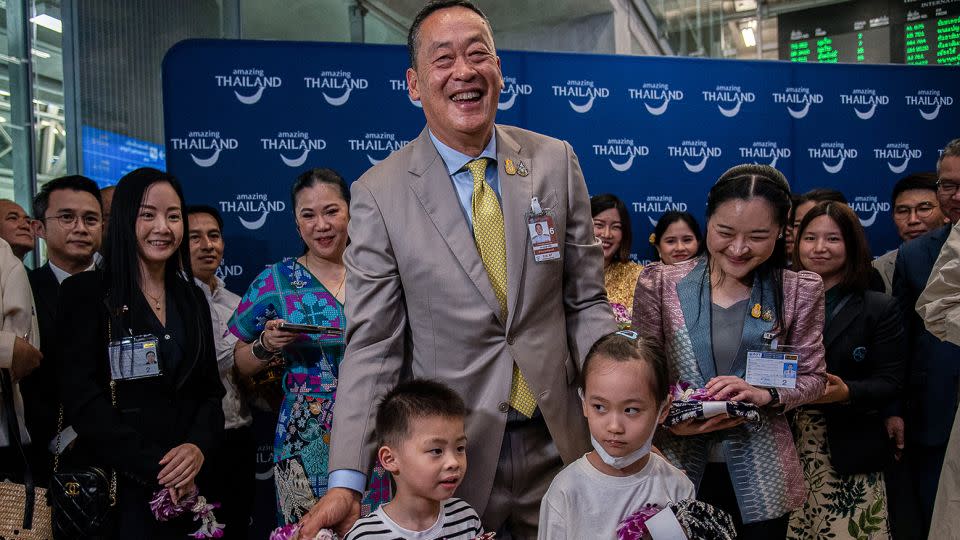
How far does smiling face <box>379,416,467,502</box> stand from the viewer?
180 cm

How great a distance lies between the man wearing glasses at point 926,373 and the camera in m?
3.55

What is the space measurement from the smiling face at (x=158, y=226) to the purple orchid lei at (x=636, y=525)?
1.91 meters

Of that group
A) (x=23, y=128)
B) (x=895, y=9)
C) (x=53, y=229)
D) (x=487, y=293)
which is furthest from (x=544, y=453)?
(x=895, y=9)

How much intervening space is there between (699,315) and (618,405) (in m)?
0.70

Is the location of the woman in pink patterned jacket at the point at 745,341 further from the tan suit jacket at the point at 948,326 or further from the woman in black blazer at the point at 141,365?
the woman in black blazer at the point at 141,365

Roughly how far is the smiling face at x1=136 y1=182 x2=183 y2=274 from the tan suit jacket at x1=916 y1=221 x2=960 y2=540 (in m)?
2.58

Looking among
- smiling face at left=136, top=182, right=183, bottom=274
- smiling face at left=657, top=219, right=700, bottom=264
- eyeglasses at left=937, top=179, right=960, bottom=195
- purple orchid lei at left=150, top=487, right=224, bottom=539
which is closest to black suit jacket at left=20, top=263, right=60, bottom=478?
smiling face at left=136, top=182, right=183, bottom=274

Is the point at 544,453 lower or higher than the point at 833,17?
lower

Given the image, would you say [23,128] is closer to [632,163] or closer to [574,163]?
[632,163]

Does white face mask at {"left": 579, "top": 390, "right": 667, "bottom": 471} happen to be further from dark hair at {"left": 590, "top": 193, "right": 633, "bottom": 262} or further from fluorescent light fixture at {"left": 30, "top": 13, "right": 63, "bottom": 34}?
fluorescent light fixture at {"left": 30, "top": 13, "right": 63, "bottom": 34}

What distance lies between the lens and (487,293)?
70.1 inches

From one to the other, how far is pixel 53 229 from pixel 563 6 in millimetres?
5783

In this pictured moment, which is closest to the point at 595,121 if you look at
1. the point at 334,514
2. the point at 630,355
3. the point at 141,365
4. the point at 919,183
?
the point at 919,183

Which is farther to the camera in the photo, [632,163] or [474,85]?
[632,163]
